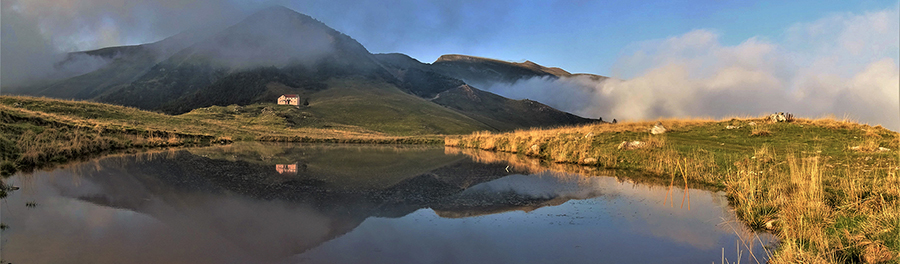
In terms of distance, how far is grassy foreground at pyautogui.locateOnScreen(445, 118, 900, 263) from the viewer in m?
6.15

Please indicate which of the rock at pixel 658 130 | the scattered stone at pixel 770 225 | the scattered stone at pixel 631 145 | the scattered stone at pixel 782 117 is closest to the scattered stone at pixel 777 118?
the scattered stone at pixel 782 117

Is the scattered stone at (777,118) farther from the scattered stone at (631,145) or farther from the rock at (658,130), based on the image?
the scattered stone at (631,145)

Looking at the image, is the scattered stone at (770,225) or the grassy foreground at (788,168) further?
the scattered stone at (770,225)

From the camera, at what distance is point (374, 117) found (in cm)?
12356

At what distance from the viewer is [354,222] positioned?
8.36 metres

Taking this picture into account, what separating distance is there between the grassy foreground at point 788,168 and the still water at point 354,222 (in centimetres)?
72

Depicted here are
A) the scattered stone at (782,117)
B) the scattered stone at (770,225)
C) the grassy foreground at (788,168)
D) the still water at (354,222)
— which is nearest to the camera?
the grassy foreground at (788,168)

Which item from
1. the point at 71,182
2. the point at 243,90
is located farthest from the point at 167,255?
the point at 243,90

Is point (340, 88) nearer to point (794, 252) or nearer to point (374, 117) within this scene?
point (374, 117)

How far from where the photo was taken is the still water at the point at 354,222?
247 inches

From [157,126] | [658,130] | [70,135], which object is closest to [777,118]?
[658,130]

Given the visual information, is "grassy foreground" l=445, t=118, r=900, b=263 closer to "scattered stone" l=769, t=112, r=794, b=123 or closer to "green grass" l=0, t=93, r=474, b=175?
"scattered stone" l=769, t=112, r=794, b=123

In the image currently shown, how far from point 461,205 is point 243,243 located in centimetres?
546

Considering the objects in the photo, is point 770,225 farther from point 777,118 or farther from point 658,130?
point 777,118
